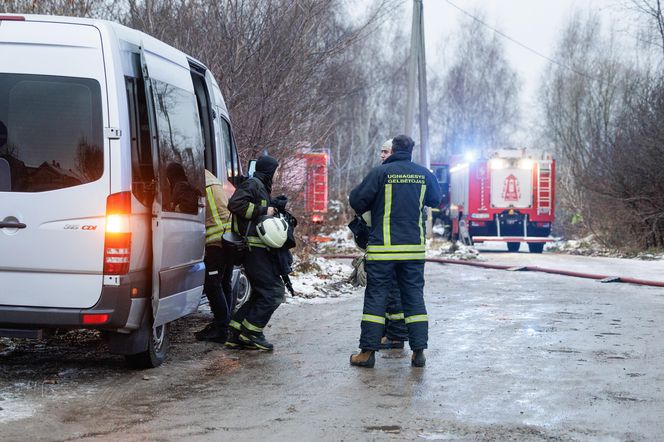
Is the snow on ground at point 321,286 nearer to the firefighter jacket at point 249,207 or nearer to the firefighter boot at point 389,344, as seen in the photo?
the firefighter boot at point 389,344

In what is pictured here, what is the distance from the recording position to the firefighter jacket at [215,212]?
7.99 metres


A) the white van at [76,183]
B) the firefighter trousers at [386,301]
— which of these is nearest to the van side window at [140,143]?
the white van at [76,183]

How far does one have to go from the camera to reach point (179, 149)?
269 inches

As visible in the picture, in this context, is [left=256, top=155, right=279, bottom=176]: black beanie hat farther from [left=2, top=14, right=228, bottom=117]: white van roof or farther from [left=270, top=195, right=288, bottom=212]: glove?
[left=2, top=14, right=228, bottom=117]: white van roof

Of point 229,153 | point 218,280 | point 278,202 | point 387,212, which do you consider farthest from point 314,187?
point 387,212

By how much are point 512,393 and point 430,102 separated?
51.7 m

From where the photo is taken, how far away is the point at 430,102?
2238 inches

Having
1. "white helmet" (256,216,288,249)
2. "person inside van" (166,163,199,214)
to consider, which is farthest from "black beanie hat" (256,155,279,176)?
"person inside van" (166,163,199,214)

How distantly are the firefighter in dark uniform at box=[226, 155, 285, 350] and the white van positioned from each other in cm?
161

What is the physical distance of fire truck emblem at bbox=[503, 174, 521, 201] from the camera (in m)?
27.1

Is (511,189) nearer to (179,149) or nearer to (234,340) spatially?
(234,340)

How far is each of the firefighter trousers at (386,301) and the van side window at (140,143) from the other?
6.42 ft

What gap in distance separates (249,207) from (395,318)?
157 cm

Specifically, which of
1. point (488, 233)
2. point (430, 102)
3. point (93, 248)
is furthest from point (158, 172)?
point (430, 102)
